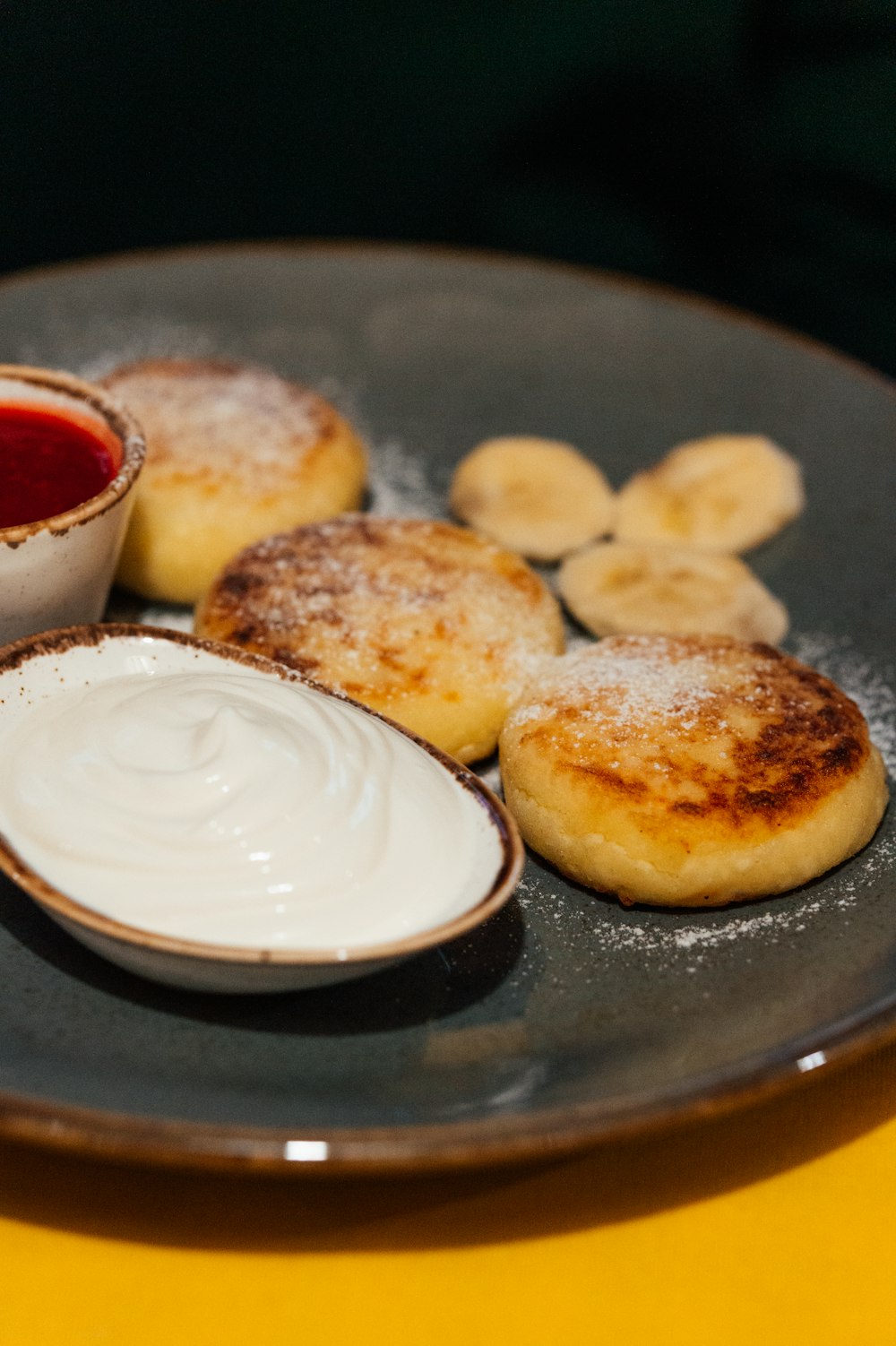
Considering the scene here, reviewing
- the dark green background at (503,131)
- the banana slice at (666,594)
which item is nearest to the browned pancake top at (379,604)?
the banana slice at (666,594)

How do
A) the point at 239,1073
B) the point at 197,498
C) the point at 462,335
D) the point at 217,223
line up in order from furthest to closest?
1. the point at 217,223
2. the point at 462,335
3. the point at 197,498
4. the point at 239,1073

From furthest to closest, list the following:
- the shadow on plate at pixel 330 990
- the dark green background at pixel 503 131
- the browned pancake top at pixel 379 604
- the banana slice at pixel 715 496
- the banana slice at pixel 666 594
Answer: the dark green background at pixel 503 131, the banana slice at pixel 715 496, the banana slice at pixel 666 594, the browned pancake top at pixel 379 604, the shadow on plate at pixel 330 990

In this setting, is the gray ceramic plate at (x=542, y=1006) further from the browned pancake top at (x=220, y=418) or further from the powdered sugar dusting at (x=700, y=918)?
the browned pancake top at (x=220, y=418)

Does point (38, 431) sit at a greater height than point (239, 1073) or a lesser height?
greater

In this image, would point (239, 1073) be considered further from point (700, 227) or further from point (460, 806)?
point (700, 227)

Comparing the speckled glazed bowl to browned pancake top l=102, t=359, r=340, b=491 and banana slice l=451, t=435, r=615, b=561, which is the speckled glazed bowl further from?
banana slice l=451, t=435, r=615, b=561

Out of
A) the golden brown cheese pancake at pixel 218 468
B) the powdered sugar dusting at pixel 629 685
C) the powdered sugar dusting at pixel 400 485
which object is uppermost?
the powdered sugar dusting at pixel 629 685

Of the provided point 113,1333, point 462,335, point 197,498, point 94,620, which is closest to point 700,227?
point 462,335

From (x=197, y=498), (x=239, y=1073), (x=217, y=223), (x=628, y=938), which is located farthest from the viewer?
(x=217, y=223)

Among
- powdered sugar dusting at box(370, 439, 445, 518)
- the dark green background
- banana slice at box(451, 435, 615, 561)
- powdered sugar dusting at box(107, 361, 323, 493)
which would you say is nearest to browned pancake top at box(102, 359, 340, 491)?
powdered sugar dusting at box(107, 361, 323, 493)
